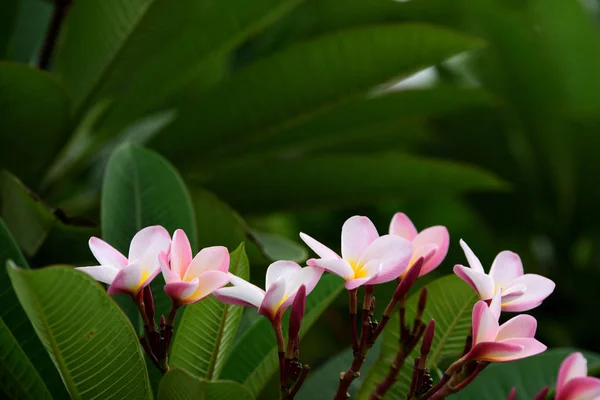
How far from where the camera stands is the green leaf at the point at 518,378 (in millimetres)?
649

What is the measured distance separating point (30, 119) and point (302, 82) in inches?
13.2

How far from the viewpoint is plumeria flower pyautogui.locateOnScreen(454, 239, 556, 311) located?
0.45 metres

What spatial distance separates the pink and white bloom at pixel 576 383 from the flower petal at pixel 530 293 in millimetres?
54

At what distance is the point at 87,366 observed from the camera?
0.47 m

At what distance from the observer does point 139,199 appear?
732 mm

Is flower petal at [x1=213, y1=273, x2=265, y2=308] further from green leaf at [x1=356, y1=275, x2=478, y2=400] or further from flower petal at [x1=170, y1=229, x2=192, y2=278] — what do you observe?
green leaf at [x1=356, y1=275, x2=478, y2=400]

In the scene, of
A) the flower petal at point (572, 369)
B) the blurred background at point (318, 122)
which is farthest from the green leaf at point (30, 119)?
the flower petal at point (572, 369)

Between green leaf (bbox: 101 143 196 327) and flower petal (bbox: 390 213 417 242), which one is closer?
flower petal (bbox: 390 213 417 242)

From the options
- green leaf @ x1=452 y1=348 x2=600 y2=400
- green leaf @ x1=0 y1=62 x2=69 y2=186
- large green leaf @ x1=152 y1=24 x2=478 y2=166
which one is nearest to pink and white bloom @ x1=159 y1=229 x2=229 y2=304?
green leaf @ x1=452 y1=348 x2=600 y2=400

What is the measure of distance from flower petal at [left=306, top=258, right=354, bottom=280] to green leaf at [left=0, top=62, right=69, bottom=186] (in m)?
0.48

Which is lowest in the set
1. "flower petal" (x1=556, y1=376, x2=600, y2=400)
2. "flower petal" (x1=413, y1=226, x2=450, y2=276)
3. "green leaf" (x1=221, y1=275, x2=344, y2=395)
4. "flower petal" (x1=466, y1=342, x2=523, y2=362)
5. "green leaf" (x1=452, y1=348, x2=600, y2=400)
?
"green leaf" (x1=452, y1=348, x2=600, y2=400)

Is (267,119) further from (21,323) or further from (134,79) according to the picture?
(21,323)

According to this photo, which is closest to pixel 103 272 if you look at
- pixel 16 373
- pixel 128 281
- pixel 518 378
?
pixel 128 281

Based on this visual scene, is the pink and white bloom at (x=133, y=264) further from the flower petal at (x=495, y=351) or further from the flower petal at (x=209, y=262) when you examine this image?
the flower petal at (x=495, y=351)
